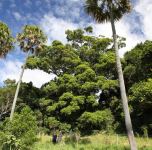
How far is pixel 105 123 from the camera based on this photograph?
37.5 meters

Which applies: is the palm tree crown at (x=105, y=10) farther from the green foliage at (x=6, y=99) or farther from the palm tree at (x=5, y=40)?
the green foliage at (x=6, y=99)

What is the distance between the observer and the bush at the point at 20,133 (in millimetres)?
21406

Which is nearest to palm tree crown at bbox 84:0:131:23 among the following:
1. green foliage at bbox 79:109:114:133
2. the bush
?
the bush

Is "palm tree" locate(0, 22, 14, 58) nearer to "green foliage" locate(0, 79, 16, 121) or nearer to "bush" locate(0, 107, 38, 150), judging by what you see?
"bush" locate(0, 107, 38, 150)

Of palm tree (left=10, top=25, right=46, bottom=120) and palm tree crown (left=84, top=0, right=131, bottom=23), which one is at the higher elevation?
palm tree (left=10, top=25, right=46, bottom=120)

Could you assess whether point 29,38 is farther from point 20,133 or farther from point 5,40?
point 20,133

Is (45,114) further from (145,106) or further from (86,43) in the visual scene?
(145,106)

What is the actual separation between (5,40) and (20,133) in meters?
8.76

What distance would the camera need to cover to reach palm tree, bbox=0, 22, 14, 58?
87.6ft

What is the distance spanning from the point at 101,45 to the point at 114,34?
23.1 m

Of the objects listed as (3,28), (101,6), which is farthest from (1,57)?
Result: (101,6)

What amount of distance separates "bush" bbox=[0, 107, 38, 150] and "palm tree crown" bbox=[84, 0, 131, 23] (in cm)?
799

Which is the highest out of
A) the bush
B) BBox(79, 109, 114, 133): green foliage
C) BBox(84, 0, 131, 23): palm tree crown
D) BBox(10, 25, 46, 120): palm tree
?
BBox(10, 25, 46, 120): palm tree

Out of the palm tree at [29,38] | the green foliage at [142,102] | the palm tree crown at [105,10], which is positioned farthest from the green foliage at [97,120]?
the palm tree crown at [105,10]
